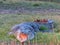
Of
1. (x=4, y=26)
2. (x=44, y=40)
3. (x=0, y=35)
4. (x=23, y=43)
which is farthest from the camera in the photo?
(x=4, y=26)

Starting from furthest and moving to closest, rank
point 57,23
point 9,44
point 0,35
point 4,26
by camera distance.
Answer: point 57,23, point 4,26, point 0,35, point 9,44

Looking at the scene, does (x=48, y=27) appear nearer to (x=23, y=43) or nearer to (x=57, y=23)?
(x=57, y=23)

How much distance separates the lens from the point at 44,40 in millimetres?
6312

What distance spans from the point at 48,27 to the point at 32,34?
169cm

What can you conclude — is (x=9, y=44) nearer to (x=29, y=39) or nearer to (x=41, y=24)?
(x=29, y=39)

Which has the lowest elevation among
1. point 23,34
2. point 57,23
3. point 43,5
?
point 43,5

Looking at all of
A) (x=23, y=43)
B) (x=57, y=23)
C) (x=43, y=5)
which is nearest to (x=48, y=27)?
(x=57, y=23)

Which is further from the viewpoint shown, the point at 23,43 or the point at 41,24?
the point at 41,24

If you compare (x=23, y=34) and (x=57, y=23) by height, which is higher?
(x=23, y=34)

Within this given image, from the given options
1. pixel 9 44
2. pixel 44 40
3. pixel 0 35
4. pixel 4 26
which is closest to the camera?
pixel 9 44

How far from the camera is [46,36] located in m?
6.40

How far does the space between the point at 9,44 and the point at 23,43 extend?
489 mm

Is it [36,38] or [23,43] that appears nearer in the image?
[23,43]

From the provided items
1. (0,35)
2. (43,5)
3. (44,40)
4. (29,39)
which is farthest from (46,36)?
(43,5)
